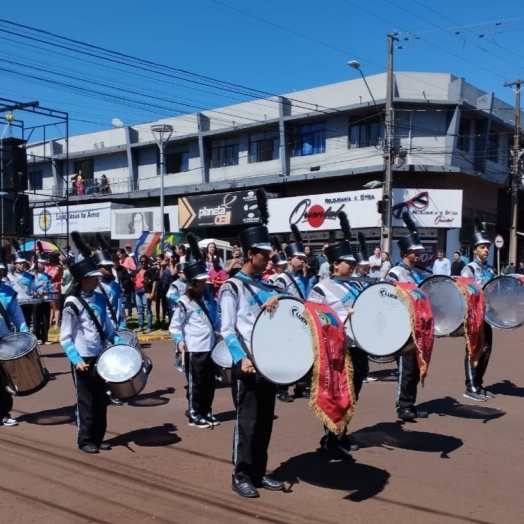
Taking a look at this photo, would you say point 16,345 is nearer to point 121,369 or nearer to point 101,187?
point 121,369

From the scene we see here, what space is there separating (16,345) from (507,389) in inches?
252

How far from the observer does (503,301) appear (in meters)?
8.00

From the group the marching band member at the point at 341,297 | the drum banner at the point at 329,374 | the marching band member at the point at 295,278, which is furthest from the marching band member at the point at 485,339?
the drum banner at the point at 329,374

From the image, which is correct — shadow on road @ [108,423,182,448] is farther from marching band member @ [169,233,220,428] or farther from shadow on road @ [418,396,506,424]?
shadow on road @ [418,396,506,424]

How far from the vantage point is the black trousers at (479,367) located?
8.32 m

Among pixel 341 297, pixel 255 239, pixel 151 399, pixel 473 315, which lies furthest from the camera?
pixel 151 399

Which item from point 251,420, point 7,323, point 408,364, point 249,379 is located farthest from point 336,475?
point 7,323

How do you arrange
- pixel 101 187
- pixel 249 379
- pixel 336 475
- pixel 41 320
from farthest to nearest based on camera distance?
pixel 101 187
pixel 41 320
pixel 336 475
pixel 249 379

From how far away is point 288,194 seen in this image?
3309 centimetres

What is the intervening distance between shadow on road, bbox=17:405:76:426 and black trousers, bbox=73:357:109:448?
133 centimetres

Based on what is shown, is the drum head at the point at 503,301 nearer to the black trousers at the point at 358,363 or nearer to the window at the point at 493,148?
the black trousers at the point at 358,363

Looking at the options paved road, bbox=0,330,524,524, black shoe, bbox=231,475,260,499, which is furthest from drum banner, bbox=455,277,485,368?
black shoe, bbox=231,475,260,499

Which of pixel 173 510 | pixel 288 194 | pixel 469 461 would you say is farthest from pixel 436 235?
pixel 173 510

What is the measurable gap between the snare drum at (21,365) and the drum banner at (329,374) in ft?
11.7
